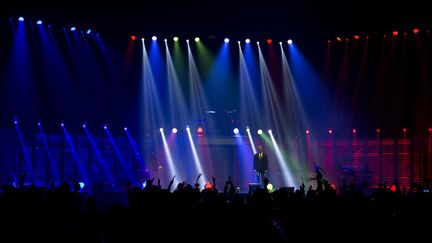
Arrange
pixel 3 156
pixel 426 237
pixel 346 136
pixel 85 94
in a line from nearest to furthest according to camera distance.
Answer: pixel 426 237 → pixel 3 156 → pixel 85 94 → pixel 346 136

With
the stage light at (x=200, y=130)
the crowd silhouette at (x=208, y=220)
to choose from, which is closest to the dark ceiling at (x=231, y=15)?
the stage light at (x=200, y=130)

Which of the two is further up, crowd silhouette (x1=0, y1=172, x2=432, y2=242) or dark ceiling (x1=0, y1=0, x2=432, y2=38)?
dark ceiling (x1=0, y1=0, x2=432, y2=38)

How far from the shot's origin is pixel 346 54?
20859mm

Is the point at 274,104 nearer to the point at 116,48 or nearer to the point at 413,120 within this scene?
the point at 413,120

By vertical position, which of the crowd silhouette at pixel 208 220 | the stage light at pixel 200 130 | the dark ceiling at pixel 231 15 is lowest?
the crowd silhouette at pixel 208 220

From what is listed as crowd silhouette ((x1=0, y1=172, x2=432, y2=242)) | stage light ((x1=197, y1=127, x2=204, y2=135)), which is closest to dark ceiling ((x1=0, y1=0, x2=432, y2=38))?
stage light ((x1=197, y1=127, x2=204, y2=135))

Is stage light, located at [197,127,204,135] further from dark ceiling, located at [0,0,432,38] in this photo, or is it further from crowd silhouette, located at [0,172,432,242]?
crowd silhouette, located at [0,172,432,242]

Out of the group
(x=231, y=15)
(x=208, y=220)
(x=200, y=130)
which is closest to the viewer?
(x=208, y=220)

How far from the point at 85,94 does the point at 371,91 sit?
38.0 ft

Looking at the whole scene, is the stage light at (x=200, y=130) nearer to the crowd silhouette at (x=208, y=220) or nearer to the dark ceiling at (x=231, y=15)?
the dark ceiling at (x=231, y=15)

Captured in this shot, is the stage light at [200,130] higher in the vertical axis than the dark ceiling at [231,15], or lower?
lower

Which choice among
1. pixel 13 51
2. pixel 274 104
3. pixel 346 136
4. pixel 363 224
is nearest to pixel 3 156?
pixel 13 51

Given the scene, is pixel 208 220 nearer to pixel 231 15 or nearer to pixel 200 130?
pixel 231 15

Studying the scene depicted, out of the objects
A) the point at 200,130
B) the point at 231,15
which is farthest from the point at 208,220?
the point at 200,130
